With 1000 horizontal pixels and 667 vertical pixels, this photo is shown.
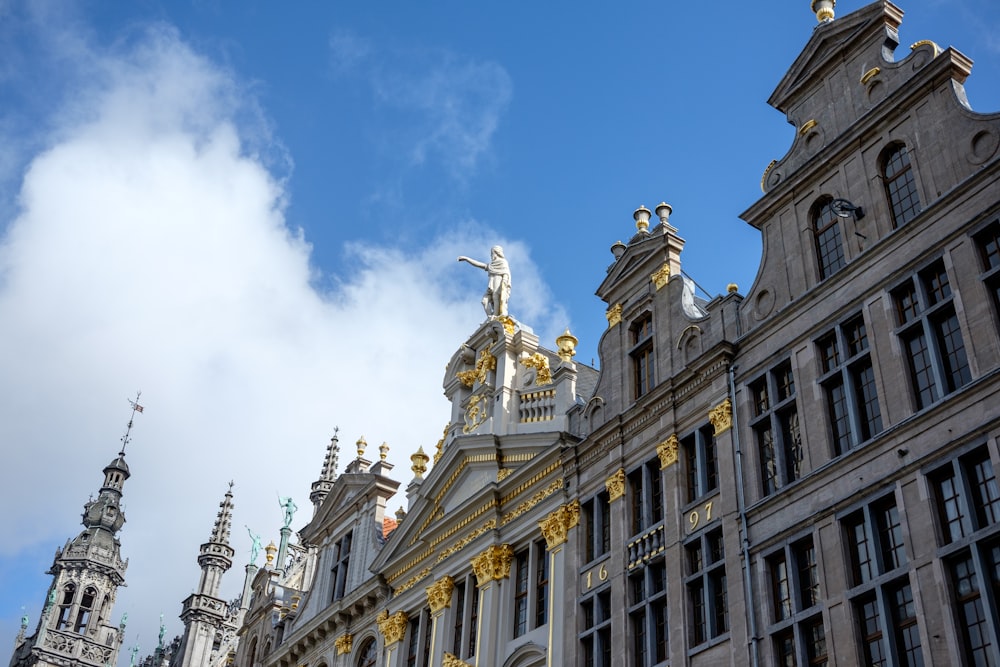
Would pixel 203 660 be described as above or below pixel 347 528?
above

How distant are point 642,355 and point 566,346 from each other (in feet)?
13.9

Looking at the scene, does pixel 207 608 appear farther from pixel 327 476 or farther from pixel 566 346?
pixel 566 346

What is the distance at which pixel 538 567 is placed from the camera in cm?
3331

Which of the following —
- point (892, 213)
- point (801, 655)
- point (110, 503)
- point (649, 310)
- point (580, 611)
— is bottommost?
point (801, 655)

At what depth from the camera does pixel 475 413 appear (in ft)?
130

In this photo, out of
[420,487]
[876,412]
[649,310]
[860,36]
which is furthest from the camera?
[420,487]

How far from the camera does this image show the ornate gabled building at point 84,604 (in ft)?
354

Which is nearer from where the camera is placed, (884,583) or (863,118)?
(884,583)

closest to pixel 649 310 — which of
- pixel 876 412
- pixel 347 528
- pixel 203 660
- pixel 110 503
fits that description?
pixel 876 412

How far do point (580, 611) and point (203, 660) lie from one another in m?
77.4

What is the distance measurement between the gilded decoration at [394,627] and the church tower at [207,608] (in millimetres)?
66046

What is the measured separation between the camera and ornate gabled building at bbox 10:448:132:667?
108m

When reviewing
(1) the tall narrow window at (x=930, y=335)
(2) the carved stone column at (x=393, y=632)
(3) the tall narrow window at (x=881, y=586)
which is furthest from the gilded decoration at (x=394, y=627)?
(1) the tall narrow window at (x=930, y=335)

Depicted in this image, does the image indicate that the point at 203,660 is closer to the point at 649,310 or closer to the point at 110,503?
the point at 110,503
